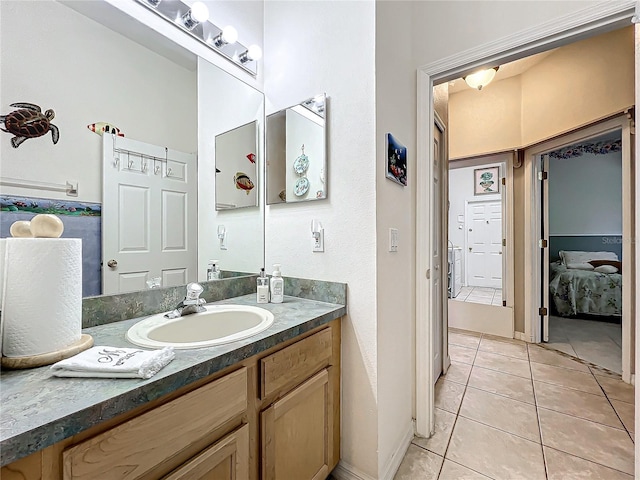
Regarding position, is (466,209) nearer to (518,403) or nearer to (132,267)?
(518,403)

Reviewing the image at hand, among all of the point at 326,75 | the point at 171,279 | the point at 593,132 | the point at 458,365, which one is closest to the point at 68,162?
the point at 171,279

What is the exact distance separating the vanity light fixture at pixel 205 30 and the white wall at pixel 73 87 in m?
0.21

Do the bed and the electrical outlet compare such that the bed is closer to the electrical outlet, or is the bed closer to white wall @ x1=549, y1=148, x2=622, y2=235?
white wall @ x1=549, y1=148, x2=622, y2=235

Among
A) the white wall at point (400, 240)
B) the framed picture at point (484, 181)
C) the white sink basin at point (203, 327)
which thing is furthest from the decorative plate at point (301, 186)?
the framed picture at point (484, 181)

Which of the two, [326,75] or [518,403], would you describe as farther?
[518,403]

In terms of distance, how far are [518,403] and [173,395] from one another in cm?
230

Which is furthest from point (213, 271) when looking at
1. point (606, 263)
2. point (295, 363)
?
point (606, 263)

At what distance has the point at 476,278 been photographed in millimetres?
4512

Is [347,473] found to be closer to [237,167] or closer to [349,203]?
[349,203]

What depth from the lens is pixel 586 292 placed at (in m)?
3.85

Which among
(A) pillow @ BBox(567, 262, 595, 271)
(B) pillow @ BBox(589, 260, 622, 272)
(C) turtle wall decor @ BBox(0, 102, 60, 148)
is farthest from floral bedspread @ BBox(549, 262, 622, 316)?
(C) turtle wall decor @ BBox(0, 102, 60, 148)

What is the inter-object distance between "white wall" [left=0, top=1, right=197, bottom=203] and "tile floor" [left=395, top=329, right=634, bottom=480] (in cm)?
196

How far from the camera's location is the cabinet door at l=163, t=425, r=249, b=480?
28.6 inches

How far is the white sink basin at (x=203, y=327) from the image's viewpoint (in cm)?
91
